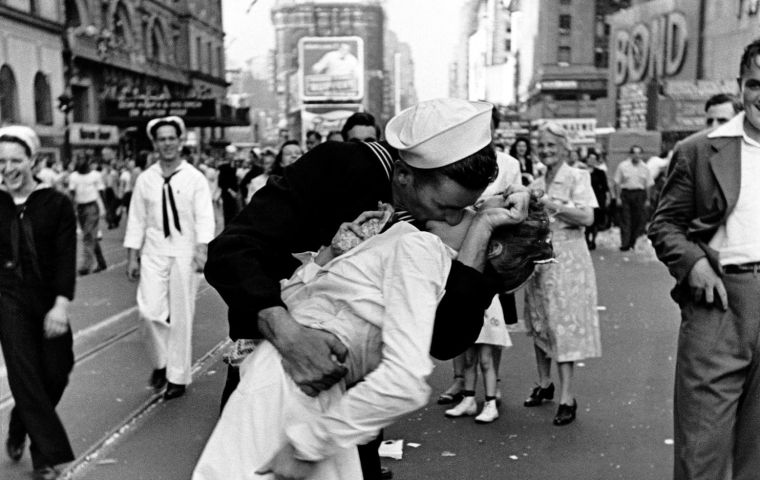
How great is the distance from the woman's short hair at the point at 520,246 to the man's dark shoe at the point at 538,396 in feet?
13.4

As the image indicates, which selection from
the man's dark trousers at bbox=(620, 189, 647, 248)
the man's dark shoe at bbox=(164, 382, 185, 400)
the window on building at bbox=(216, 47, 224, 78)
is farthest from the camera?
the window on building at bbox=(216, 47, 224, 78)

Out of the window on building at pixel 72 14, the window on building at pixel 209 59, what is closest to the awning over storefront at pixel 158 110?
the window on building at pixel 72 14

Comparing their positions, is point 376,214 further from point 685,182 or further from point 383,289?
point 685,182

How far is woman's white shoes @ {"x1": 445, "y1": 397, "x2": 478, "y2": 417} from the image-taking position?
18.9 ft

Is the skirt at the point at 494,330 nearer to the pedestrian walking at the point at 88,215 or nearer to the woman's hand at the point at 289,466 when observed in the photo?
the woman's hand at the point at 289,466

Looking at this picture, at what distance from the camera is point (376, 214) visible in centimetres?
231

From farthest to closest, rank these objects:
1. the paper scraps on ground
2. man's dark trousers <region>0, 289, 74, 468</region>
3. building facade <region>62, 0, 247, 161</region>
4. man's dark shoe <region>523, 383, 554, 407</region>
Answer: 1. building facade <region>62, 0, 247, 161</region>
2. man's dark shoe <region>523, 383, 554, 407</region>
3. the paper scraps on ground
4. man's dark trousers <region>0, 289, 74, 468</region>

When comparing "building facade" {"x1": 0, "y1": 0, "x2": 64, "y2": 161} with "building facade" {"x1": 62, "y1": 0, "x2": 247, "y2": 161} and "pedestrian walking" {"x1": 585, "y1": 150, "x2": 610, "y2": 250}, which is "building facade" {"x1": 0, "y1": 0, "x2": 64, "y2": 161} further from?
"pedestrian walking" {"x1": 585, "y1": 150, "x2": 610, "y2": 250}

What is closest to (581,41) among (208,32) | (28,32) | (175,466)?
(208,32)

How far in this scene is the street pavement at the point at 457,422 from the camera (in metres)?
4.82

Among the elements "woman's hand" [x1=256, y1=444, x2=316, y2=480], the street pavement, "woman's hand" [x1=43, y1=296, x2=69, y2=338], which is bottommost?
the street pavement

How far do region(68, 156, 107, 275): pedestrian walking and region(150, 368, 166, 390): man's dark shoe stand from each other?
285 inches

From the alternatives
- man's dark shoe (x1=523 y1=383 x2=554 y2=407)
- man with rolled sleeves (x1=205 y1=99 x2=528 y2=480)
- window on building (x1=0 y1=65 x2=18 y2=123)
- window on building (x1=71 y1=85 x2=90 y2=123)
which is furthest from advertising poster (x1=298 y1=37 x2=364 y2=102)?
man with rolled sleeves (x1=205 y1=99 x2=528 y2=480)

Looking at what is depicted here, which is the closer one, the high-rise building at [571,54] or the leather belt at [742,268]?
the leather belt at [742,268]
